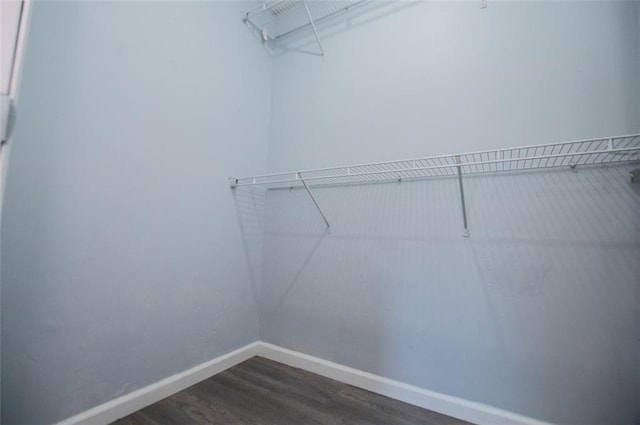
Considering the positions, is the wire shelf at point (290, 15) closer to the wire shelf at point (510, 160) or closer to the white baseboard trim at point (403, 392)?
the wire shelf at point (510, 160)

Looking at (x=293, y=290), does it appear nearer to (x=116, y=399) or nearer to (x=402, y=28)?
(x=116, y=399)

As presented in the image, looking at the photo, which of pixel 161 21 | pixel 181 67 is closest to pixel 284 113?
pixel 181 67

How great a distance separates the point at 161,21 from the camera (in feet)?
4.48

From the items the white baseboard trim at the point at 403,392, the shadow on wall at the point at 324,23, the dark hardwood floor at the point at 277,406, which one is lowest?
the dark hardwood floor at the point at 277,406

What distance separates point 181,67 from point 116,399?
163 centimetres

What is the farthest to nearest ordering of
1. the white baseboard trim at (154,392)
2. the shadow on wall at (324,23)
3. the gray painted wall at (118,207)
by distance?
the shadow on wall at (324,23) → the white baseboard trim at (154,392) → the gray painted wall at (118,207)

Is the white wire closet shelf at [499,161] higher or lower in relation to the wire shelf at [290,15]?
lower

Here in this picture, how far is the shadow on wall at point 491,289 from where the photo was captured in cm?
104

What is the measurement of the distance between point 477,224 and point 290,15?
1.95m

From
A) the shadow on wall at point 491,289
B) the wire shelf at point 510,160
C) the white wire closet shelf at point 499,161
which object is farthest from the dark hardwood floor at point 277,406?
the wire shelf at point 510,160

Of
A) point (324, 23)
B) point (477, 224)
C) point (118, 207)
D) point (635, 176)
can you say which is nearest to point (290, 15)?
point (324, 23)

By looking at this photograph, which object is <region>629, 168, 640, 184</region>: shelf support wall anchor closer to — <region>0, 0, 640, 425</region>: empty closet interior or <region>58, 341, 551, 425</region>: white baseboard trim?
<region>0, 0, 640, 425</region>: empty closet interior

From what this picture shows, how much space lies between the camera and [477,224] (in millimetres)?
1281

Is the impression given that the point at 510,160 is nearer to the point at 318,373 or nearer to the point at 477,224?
the point at 477,224
